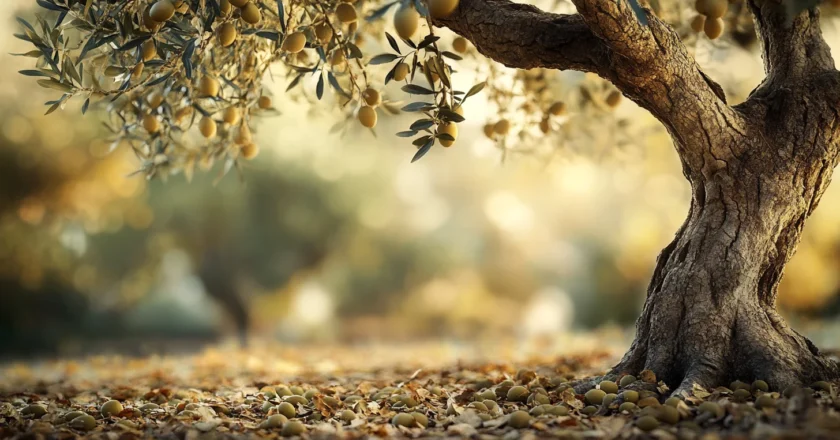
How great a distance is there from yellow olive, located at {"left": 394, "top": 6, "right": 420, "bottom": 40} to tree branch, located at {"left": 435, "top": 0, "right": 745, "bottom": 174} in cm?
69

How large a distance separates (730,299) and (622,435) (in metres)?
0.88

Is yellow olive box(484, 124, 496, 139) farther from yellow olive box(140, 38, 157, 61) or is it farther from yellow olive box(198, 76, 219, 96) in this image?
yellow olive box(140, 38, 157, 61)

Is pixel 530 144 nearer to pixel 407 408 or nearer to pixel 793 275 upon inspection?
pixel 407 408

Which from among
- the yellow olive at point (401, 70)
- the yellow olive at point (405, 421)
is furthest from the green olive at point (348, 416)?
the yellow olive at point (401, 70)

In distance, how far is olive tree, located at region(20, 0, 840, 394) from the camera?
2492 millimetres

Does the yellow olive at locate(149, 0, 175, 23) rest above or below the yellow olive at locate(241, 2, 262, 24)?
below

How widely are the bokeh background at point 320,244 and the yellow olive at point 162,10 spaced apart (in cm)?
425

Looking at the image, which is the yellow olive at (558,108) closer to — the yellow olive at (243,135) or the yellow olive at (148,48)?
the yellow olive at (243,135)

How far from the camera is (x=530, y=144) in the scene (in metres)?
4.51

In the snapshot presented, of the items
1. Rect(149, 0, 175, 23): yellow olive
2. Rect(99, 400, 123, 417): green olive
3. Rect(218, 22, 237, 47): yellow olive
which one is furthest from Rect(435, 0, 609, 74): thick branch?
Rect(99, 400, 123, 417): green olive

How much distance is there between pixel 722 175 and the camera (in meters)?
2.72

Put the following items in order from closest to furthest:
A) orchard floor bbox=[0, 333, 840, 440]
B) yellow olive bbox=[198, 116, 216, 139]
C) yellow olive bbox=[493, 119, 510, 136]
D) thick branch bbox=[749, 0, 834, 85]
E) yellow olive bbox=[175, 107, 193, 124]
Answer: orchard floor bbox=[0, 333, 840, 440]
thick branch bbox=[749, 0, 834, 85]
yellow olive bbox=[198, 116, 216, 139]
yellow olive bbox=[175, 107, 193, 124]
yellow olive bbox=[493, 119, 510, 136]

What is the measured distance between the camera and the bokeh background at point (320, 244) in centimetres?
813

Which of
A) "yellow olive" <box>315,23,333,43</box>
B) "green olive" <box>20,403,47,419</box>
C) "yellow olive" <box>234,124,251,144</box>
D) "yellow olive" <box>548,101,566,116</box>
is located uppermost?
"yellow olive" <box>548,101,566,116</box>
